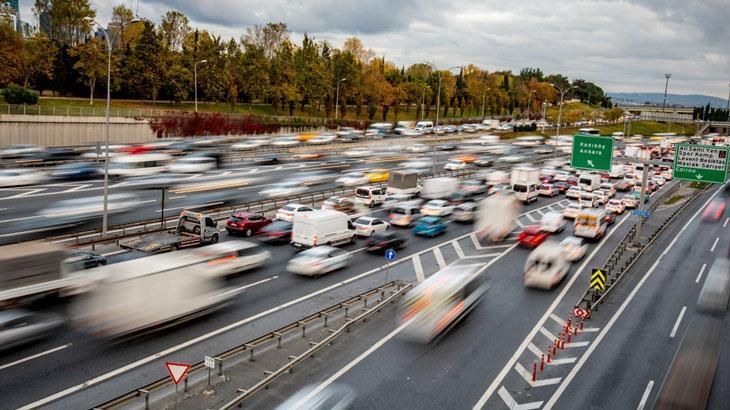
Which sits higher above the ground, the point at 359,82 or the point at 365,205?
the point at 359,82

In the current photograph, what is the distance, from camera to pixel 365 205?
4462 centimetres

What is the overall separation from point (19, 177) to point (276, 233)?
25.2 m

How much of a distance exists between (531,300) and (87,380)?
1792 centimetres

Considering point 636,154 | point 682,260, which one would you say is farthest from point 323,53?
point 682,260

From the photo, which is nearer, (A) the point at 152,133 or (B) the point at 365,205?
(B) the point at 365,205

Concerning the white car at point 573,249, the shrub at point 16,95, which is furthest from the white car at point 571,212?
the shrub at point 16,95

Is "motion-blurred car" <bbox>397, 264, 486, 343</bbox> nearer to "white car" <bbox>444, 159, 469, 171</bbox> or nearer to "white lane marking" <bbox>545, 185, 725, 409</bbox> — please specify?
"white lane marking" <bbox>545, 185, 725, 409</bbox>

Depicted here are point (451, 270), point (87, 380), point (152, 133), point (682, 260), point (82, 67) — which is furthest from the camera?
point (82, 67)

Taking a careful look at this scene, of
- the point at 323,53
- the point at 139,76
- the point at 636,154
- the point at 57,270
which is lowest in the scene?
the point at 57,270

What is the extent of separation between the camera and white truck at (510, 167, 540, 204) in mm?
51375

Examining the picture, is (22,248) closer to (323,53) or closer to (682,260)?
(682,260)

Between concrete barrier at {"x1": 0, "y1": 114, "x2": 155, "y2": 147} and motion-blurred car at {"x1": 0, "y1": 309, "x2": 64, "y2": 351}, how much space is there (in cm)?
4351

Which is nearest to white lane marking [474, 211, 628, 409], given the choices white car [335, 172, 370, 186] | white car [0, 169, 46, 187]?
white car [335, 172, 370, 186]

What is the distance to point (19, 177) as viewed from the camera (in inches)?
1777
